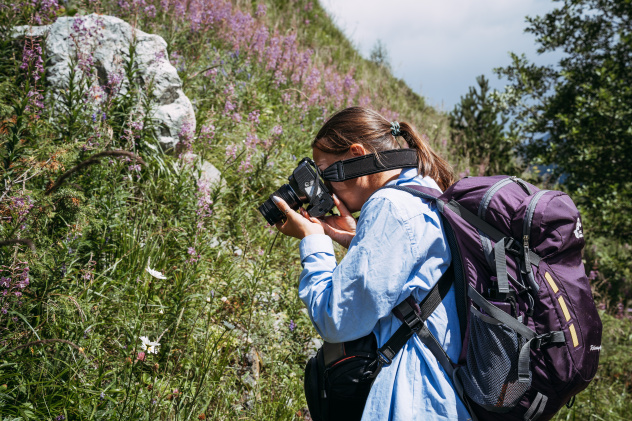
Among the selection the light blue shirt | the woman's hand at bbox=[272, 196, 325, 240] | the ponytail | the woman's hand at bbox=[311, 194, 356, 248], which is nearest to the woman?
the light blue shirt

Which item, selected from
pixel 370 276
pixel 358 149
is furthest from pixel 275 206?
pixel 370 276

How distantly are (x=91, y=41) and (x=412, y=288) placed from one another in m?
4.05

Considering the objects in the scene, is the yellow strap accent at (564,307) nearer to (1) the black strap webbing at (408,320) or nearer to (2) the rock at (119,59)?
(1) the black strap webbing at (408,320)

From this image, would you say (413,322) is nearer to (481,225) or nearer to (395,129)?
(481,225)

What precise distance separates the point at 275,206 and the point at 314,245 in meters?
0.46

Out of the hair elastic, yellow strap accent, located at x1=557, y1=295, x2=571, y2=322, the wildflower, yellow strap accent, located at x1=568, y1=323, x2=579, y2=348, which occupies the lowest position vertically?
yellow strap accent, located at x1=568, y1=323, x2=579, y2=348

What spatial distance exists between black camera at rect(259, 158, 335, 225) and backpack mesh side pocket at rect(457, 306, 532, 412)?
2.89 feet

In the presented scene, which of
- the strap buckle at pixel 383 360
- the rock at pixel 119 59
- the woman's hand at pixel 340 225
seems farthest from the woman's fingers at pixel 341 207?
the rock at pixel 119 59

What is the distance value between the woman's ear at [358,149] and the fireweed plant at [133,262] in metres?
0.89

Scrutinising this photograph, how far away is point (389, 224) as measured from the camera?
1.46 m

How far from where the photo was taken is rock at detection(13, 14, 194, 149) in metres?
3.92

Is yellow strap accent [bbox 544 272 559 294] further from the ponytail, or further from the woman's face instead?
the woman's face

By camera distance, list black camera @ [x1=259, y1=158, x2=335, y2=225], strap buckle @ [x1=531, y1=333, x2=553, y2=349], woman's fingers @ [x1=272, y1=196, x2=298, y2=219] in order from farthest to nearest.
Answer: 1. black camera @ [x1=259, y1=158, x2=335, y2=225]
2. woman's fingers @ [x1=272, y1=196, x2=298, y2=219]
3. strap buckle @ [x1=531, y1=333, x2=553, y2=349]

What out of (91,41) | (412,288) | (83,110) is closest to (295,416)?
(412,288)
